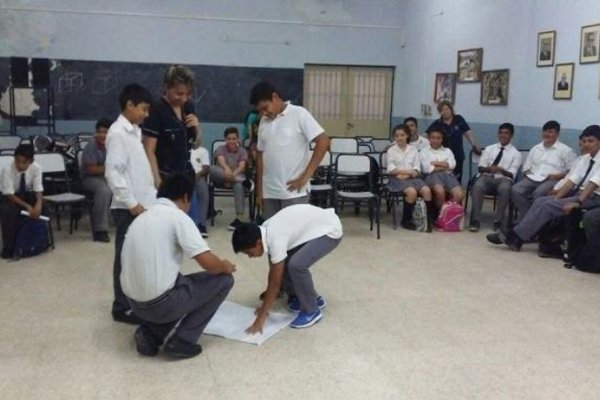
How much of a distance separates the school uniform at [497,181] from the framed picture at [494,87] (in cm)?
159

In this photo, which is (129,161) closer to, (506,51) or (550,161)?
(550,161)

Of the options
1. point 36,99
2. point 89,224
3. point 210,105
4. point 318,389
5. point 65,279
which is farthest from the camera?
point 210,105

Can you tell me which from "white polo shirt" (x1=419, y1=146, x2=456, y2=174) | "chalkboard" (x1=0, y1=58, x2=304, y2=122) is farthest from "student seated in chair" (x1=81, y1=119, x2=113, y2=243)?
"chalkboard" (x1=0, y1=58, x2=304, y2=122)

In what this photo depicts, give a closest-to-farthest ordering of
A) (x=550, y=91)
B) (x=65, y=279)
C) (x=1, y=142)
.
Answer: (x=65, y=279), (x=550, y=91), (x=1, y=142)

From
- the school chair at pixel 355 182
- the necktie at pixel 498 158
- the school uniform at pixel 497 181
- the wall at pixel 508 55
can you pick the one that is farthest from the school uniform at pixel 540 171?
the school chair at pixel 355 182

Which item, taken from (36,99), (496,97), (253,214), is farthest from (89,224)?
(496,97)

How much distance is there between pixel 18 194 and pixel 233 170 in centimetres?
233

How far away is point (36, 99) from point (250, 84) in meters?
3.22

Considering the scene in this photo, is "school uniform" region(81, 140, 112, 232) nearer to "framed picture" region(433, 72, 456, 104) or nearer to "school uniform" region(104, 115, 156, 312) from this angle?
"school uniform" region(104, 115, 156, 312)

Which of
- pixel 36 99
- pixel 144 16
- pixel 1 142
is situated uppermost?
pixel 144 16

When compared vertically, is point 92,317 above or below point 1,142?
below

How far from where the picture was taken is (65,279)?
4.53 metres

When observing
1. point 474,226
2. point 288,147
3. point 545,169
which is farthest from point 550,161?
point 288,147

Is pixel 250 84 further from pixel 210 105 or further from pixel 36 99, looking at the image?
pixel 36 99
